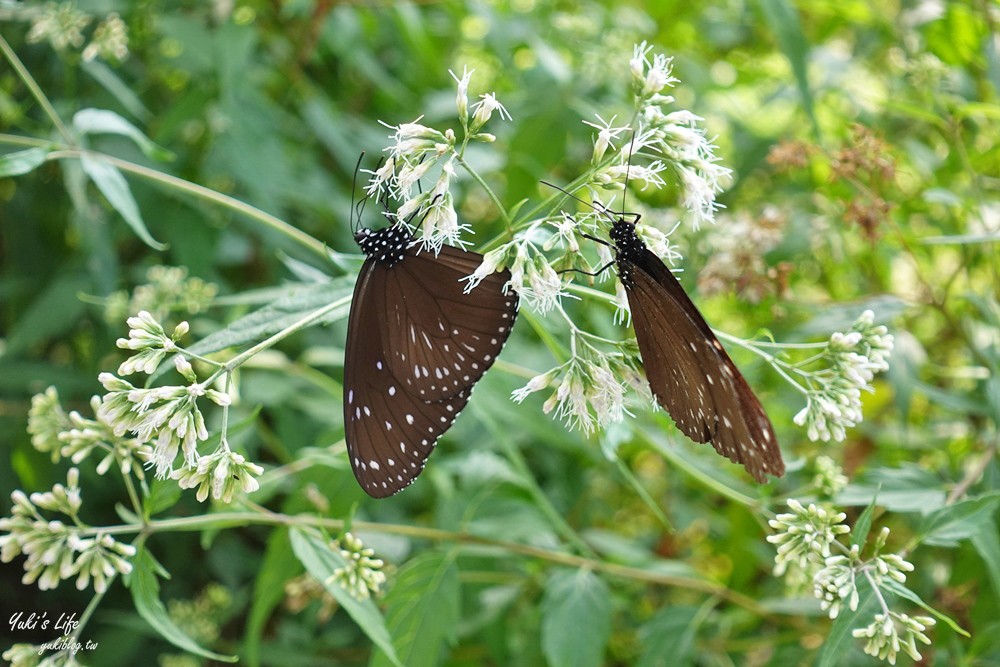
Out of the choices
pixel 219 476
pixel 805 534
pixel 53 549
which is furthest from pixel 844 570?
pixel 53 549

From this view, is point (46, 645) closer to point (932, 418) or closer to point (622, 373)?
point (622, 373)

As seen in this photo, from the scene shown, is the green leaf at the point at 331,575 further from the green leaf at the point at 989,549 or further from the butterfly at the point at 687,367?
the green leaf at the point at 989,549

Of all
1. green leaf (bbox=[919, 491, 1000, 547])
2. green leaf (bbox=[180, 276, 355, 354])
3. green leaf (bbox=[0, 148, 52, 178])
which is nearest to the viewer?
green leaf (bbox=[180, 276, 355, 354])

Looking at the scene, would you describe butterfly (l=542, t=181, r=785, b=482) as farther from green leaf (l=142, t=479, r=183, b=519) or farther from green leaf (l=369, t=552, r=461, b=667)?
green leaf (l=142, t=479, r=183, b=519)

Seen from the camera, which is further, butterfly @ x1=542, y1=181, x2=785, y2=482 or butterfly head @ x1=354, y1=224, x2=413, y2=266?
butterfly head @ x1=354, y1=224, x2=413, y2=266

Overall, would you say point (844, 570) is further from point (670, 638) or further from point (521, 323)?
point (521, 323)

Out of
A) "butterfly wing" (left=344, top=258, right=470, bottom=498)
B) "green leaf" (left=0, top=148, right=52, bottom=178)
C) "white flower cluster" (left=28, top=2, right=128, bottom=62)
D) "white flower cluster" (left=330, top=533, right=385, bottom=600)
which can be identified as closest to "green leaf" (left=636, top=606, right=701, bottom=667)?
"white flower cluster" (left=330, top=533, right=385, bottom=600)

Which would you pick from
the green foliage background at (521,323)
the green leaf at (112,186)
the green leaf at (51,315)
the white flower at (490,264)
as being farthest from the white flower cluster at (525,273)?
the green leaf at (51,315)
